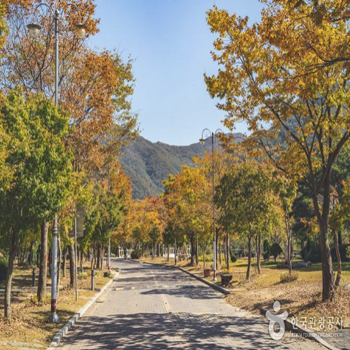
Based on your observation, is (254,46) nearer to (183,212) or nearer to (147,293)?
(147,293)

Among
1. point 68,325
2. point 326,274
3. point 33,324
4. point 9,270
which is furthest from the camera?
point 326,274

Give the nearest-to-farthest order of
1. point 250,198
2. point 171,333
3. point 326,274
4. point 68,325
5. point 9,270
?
point 171,333
point 68,325
point 9,270
point 326,274
point 250,198

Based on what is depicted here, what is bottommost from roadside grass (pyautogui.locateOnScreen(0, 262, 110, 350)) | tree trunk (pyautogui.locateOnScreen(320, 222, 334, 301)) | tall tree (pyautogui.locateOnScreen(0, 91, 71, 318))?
roadside grass (pyautogui.locateOnScreen(0, 262, 110, 350))

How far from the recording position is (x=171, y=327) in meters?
12.5

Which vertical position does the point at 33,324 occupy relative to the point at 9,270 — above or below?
below

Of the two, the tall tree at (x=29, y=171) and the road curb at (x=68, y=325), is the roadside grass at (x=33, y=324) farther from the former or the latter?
the tall tree at (x=29, y=171)

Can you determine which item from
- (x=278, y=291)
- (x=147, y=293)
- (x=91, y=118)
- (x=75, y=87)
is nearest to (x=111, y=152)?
(x=91, y=118)

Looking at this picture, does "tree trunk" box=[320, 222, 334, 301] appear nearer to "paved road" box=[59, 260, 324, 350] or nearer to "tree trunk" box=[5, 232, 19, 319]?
"paved road" box=[59, 260, 324, 350]

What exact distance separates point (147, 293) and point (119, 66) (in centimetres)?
1187

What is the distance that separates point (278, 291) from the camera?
1944cm

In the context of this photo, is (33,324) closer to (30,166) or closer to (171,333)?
(171,333)

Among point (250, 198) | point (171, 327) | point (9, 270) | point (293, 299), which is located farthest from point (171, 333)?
point (250, 198)

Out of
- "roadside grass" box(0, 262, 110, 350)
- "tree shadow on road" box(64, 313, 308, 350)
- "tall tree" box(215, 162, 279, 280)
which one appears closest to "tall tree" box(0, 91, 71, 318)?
"roadside grass" box(0, 262, 110, 350)

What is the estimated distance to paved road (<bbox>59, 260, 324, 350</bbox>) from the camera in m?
10.3
